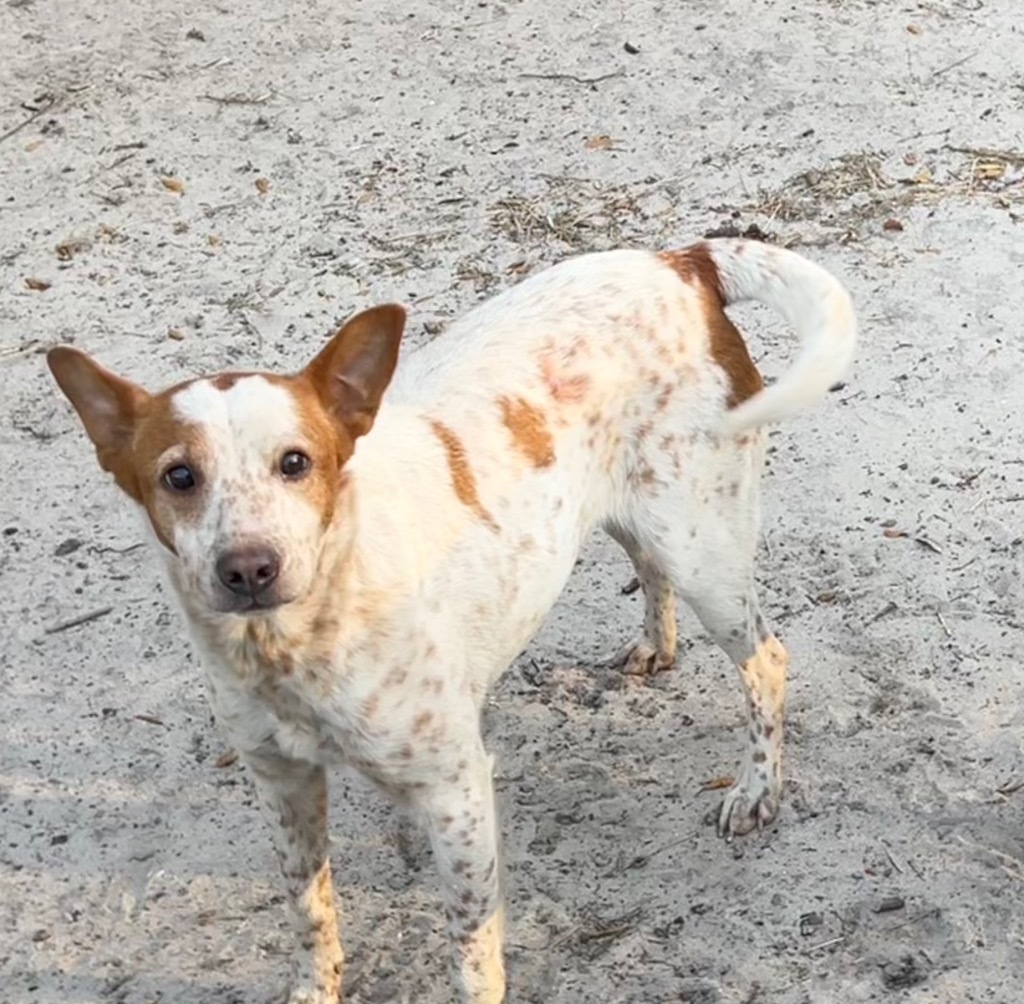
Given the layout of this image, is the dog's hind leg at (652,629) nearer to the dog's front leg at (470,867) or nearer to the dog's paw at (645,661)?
the dog's paw at (645,661)

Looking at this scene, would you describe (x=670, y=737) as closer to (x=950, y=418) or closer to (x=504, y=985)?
(x=504, y=985)

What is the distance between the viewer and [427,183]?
22.9 ft

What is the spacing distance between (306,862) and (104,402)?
1.13m

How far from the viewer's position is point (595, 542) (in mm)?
5273

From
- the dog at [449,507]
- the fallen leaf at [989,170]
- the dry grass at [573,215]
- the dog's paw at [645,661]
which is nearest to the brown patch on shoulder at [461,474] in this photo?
the dog at [449,507]

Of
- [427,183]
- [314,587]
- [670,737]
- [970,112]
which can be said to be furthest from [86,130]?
[314,587]

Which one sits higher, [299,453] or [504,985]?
[299,453]

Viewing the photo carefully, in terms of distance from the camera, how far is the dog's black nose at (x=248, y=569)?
2969 mm

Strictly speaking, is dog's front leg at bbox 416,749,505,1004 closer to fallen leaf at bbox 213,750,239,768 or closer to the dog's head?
the dog's head

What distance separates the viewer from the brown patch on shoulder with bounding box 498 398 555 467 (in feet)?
12.3

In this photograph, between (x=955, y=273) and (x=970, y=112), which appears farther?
(x=970, y=112)

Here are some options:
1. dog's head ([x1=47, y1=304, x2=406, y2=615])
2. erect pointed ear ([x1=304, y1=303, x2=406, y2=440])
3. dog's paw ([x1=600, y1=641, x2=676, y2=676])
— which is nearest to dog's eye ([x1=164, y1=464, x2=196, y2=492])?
dog's head ([x1=47, y1=304, x2=406, y2=615])

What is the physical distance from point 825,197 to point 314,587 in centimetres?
387

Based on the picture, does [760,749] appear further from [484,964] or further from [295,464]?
[295,464]
